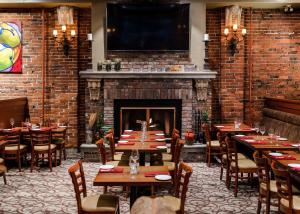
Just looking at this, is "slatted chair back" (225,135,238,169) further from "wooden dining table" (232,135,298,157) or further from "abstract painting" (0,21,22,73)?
"abstract painting" (0,21,22,73)

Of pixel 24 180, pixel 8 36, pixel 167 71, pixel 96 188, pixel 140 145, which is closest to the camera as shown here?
pixel 140 145

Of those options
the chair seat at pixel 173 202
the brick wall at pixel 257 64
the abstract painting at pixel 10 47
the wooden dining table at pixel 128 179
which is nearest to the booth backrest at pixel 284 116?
the brick wall at pixel 257 64

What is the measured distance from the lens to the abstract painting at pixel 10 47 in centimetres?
1024

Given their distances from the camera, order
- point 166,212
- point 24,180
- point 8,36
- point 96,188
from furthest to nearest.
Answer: point 8,36, point 24,180, point 96,188, point 166,212

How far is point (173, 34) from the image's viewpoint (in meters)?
Answer: 9.74

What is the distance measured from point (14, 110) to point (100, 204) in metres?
5.81

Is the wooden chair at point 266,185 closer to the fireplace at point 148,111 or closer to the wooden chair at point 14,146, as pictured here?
the fireplace at point 148,111

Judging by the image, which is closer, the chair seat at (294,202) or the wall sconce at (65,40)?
the chair seat at (294,202)

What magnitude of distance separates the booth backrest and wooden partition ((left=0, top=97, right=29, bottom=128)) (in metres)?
5.96

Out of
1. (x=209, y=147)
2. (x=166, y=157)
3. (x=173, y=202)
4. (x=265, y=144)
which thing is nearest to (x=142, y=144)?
(x=166, y=157)

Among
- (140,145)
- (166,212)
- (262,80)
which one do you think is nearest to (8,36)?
(140,145)

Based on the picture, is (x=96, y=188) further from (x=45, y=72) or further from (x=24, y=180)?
(x=45, y=72)

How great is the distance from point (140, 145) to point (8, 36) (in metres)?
5.55

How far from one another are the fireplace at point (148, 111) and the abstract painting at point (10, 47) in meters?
2.81
